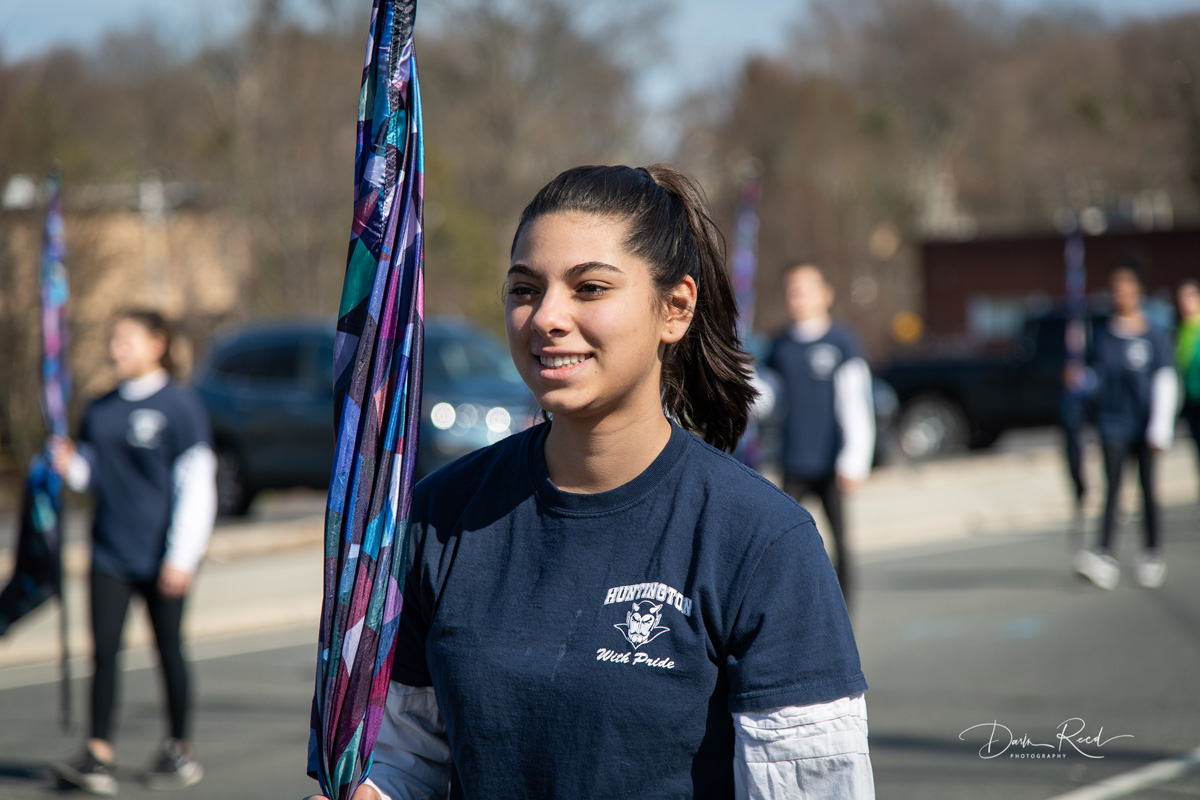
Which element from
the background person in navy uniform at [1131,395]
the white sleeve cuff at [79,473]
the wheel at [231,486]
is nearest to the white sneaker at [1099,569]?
the background person in navy uniform at [1131,395]

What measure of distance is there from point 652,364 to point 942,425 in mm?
18309

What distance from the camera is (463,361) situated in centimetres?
1362

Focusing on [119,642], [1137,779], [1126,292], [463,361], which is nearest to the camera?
[1137,779]

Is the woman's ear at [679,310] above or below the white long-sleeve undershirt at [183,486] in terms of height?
above

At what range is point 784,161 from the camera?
139 ft

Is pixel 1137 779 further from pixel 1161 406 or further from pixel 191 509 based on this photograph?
pixel 1161 406

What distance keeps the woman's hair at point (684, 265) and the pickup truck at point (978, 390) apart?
55.9ft

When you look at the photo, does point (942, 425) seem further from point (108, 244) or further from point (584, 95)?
point (584, 95)

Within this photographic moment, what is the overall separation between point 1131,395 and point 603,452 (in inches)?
296

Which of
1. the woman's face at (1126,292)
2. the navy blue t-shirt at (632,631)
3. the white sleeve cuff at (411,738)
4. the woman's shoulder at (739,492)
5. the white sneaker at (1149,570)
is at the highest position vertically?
the woman's face at (1126,292)

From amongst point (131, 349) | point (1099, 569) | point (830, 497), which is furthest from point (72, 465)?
point (1099, 569)

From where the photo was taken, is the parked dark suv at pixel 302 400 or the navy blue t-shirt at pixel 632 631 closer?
the navy blue t-shirt at pixel 632 631

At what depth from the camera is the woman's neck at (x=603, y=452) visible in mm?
1994

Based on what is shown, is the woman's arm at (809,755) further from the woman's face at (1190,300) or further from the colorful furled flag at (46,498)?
the woman's face at (1190,300)
